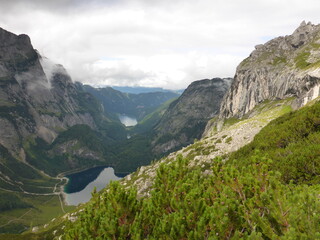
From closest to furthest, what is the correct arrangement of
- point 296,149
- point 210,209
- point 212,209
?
→ 1. point 212,209
2. point 210,209
3. point 296,149

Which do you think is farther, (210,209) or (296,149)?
(296,149)

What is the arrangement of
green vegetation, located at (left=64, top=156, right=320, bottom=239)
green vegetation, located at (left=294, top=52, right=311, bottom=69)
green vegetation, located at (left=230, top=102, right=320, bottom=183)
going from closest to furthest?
1. green vegetation, located at (left=64, top=156, right=320, bottom=239)
2. green vegetation, located at (left=230, top=102, right=320, bottom=183)
3. green vegetation, located at (left=294, top=52, right=311, bottom=69)

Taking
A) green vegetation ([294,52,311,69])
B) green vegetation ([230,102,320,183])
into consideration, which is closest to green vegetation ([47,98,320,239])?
green vegetation ([230,102,320,183])

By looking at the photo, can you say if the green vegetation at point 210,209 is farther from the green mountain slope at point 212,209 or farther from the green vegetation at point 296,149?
the green vegetation at point 296,149

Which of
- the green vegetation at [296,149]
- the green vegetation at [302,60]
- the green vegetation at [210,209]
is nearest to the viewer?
the green vegetation at [210,209]

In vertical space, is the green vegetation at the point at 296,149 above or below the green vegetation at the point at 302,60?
below

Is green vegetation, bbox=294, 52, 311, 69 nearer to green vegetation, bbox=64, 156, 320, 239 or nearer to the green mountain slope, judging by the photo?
the green mountain slope

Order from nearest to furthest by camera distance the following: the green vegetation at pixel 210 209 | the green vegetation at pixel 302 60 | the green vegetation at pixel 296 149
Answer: the green vegetation at pixel 210 209 → the green vegetation at pixel 296 149 → the green vegetation at pixel 302 60

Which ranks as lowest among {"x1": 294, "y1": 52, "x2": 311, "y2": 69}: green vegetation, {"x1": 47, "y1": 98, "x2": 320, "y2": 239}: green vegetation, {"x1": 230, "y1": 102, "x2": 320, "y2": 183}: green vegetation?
{"x1": 230, "y1": 102, "x2": 320, "y2": 183}: green vegetation

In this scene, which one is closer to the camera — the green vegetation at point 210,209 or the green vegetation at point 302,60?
the green vegetation at point 210,209

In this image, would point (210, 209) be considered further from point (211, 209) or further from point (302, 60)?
point (302, 60)

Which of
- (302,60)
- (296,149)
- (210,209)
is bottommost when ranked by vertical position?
(296,149)

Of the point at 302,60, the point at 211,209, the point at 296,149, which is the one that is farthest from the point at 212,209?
the point at 302,60

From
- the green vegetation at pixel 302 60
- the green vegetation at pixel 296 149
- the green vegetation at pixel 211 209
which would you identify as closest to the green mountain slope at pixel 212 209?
the green vegetation at pixel 211 209
